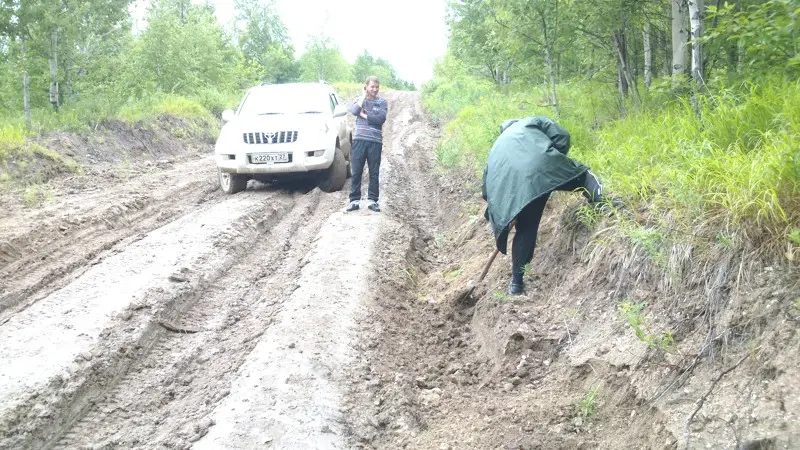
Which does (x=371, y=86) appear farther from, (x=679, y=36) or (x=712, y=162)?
(x=712, y=162)

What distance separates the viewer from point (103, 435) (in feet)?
11.7

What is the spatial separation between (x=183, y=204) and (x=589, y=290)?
665 cm

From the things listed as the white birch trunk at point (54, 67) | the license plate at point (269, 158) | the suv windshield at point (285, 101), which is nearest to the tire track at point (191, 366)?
the license plate at point (269, 158)

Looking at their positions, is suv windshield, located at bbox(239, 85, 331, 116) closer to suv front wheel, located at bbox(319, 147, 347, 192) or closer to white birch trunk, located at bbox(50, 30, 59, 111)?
suv front wheel, located at bbox(319, 147, 347, 192)

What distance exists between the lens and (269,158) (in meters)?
9.12

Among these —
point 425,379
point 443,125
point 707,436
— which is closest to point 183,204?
point 425,379

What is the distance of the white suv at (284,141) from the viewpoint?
9156mm

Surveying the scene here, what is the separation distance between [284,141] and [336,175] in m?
1.01

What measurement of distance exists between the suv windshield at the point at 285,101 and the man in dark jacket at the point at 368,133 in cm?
221

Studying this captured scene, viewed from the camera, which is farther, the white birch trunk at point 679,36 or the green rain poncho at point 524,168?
the white birch trunk at point 679,36

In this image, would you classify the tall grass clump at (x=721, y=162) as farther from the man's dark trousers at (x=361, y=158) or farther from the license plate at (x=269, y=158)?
the license plate at (x=269, y=158)

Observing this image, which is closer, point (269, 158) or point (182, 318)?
point (182, 318)

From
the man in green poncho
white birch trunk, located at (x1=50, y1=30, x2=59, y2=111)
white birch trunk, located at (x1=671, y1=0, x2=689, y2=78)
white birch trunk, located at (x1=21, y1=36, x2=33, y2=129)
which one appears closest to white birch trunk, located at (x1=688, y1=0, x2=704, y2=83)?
white birch trunk, located at (x1=671, y1=0, x2=689, y2=78)

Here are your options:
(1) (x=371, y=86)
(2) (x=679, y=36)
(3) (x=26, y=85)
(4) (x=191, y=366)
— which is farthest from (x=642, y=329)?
(3) (x=26, y=85)
